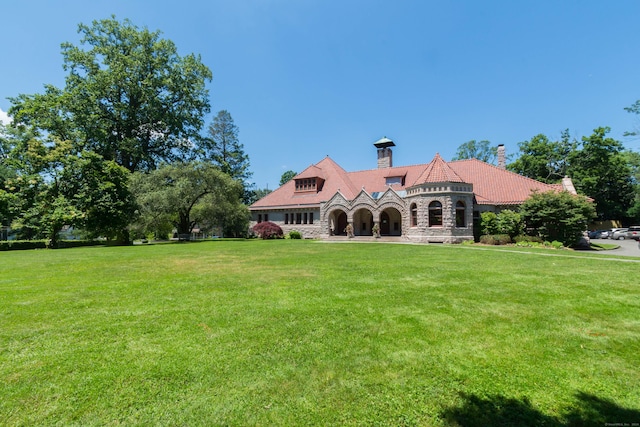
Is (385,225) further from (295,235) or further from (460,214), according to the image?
(295,235)

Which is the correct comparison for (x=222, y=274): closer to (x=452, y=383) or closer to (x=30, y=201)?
(x=452, y=383)

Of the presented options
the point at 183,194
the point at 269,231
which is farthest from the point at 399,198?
the point at 183,194

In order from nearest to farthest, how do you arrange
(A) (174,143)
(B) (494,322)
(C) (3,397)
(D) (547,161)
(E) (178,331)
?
(C) (3,397), (E) (178,331), (B) (494,322), (A) (174,143), (D) (547,161)

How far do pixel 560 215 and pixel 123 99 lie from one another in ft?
148

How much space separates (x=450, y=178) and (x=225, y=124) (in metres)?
42.3

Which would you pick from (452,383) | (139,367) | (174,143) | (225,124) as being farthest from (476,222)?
(225,124)

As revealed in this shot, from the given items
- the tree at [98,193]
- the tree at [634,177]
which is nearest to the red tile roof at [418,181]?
the tree at [98,193]

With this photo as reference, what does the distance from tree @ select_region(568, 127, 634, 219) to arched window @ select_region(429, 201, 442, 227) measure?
30.5 meters

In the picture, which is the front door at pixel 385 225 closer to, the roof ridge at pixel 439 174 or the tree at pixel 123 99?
the roof ridge at pixel 439 174

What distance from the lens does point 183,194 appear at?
2906cm

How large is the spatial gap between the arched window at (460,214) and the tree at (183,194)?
2232cm

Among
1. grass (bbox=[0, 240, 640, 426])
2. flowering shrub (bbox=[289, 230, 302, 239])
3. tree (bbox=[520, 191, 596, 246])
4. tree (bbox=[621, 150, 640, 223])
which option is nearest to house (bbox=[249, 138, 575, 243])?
flowering shrub (bbox=[289, 230, 302, 239])

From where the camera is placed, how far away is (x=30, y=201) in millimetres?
25562

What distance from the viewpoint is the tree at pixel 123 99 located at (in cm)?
3070
